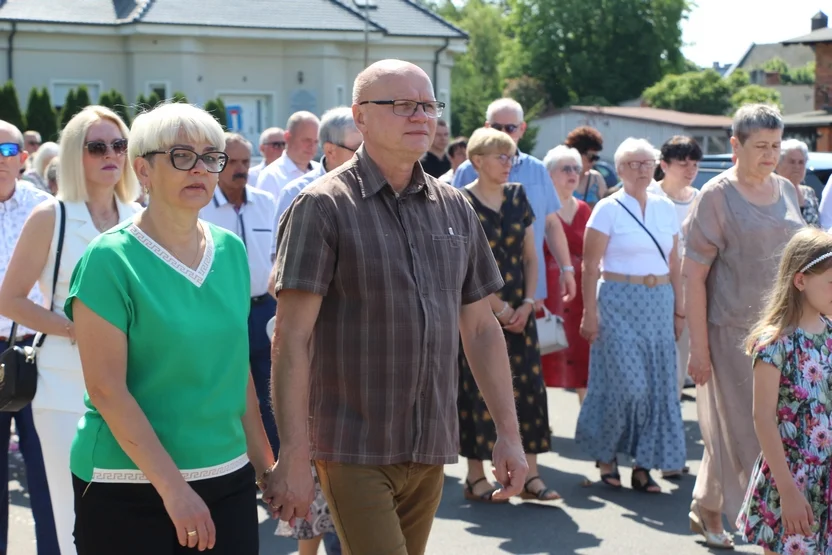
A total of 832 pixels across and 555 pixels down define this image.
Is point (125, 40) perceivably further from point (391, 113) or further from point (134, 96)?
point (391, 113)

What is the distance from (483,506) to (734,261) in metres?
2.25

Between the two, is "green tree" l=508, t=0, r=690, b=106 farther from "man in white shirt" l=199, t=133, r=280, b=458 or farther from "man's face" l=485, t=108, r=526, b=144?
"man in white shirt" l=199, t=133, r=280, b=458

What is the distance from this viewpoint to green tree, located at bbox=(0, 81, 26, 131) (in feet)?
98.2

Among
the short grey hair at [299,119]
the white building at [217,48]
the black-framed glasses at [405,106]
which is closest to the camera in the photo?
the black-framed glasses at [405,106]

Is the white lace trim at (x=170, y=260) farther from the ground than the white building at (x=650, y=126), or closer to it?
closer to it

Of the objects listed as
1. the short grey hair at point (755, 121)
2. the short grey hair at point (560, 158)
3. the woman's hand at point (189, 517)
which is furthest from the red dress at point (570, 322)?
the woman's hand at point (189, 517)

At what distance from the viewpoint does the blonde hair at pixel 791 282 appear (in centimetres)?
468

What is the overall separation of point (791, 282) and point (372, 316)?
1.98 meters

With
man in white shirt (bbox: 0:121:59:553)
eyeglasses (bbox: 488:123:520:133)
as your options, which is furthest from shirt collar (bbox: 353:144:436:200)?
eyeglasses (bbox: 488:123:520:133)

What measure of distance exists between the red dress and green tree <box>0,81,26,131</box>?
23.6 metres

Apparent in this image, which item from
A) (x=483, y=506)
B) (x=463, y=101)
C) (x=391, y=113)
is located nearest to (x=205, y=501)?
(x=391, y=113)

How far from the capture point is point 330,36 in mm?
37906

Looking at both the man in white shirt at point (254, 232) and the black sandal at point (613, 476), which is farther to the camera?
the black sandal at point (613, 476)

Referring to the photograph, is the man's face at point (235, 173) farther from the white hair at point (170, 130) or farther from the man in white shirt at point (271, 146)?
the man in white shirt at point (271, 146)
